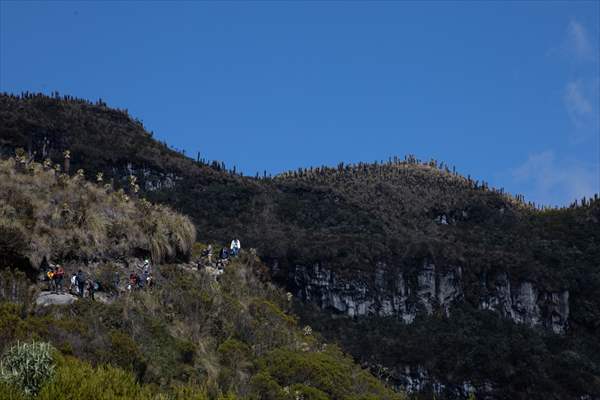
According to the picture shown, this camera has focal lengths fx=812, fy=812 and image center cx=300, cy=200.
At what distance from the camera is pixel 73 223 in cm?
2969

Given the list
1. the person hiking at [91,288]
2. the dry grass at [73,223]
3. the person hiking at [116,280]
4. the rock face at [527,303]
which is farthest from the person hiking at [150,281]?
the rock face at [527,303]

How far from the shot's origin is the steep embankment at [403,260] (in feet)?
232

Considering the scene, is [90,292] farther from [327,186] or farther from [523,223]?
[523,223]

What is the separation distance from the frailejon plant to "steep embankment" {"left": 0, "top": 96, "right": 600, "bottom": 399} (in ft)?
156

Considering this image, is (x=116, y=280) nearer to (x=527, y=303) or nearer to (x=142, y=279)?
(x=142, y=279)

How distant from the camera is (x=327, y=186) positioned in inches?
3944

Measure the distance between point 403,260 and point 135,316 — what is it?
59316 millimetres

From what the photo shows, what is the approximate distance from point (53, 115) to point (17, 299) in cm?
6802

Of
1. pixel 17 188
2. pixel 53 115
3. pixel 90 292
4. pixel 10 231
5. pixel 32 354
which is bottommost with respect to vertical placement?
pixel 32 354

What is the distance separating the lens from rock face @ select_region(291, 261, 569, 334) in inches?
3110

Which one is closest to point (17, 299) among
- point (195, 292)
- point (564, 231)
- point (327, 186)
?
point (195, 292)

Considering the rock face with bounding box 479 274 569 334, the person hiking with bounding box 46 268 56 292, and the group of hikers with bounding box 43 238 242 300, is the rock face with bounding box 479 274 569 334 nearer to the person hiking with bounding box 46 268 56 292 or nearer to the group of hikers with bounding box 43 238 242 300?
the group of hikers with bounding box 43 238 242 300

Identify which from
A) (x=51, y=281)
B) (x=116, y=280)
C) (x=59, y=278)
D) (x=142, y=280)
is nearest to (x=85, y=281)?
(x=51, y=281)

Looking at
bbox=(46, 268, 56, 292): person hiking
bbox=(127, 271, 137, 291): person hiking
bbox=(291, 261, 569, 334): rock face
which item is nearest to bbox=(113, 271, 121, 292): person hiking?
bbox=(127, 271, 137, 291): person hiking
